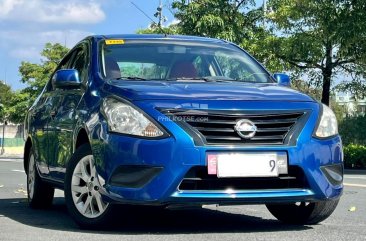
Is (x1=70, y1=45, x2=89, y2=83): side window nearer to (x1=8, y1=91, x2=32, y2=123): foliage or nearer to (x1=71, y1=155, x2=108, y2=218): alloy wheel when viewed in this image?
(x1=71, y1=155, x2=108, y2=218): alloy wheel

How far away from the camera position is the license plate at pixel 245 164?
4.61m

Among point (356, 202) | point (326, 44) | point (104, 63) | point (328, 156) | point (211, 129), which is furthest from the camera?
point (326, 44)

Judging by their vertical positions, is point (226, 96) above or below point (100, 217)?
above

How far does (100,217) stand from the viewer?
4.98 meters

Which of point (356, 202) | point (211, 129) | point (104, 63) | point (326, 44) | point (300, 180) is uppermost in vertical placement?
point (326, 44)

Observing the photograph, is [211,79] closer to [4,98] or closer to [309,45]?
[309,45]

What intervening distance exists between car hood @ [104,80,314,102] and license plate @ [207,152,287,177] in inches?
16.8

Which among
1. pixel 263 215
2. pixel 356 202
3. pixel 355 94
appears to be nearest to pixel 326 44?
pixel 355 94

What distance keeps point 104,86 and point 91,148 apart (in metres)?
0.52

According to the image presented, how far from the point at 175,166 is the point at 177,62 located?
159cm

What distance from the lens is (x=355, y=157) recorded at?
2233cm

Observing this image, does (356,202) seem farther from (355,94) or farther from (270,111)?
(355,94)

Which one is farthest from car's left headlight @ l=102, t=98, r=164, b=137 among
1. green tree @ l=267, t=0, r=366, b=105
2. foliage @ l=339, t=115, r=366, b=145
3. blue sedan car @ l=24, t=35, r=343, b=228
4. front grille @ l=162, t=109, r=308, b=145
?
foliage @ l=339, t=115, r=366, b=145

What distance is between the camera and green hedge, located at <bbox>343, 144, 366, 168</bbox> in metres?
22.1
